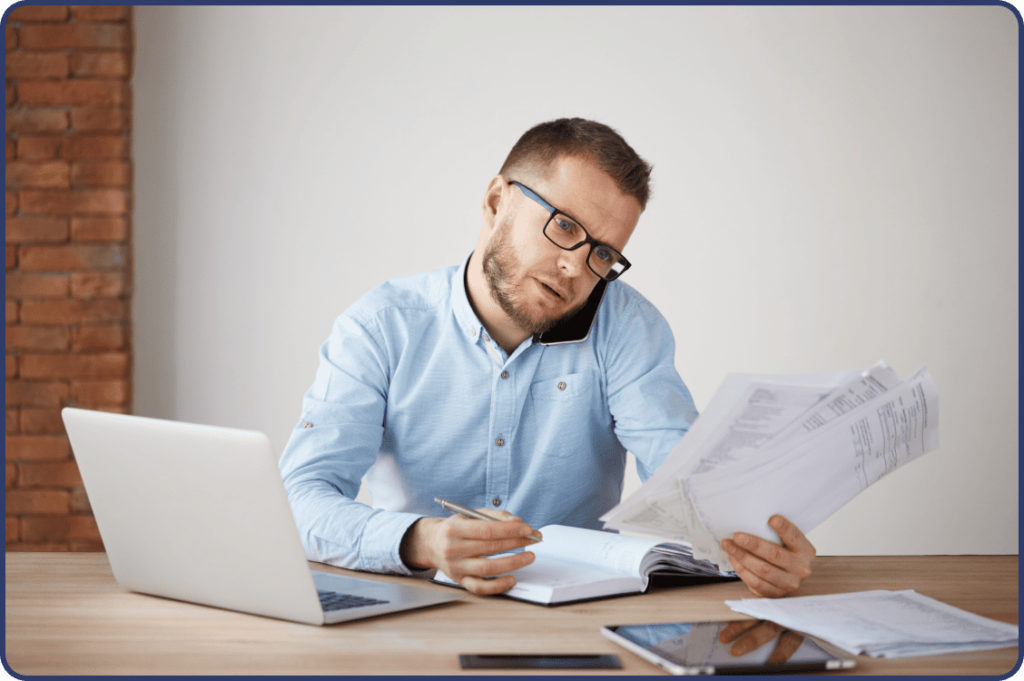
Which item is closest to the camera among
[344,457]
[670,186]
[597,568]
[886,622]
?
[886,622]

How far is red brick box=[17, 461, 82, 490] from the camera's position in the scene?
Answer: 252 centimetres

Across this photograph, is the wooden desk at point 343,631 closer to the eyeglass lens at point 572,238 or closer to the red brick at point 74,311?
the eyeglass lens at point 572,238

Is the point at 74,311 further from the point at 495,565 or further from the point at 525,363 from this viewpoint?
the point at 495,565

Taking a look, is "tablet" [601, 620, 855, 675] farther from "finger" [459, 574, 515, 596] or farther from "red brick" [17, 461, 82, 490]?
"red brick" [17, 461, 82, 490]

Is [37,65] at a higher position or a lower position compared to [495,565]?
higher

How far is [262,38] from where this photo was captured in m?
2.71

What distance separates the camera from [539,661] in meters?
0.74

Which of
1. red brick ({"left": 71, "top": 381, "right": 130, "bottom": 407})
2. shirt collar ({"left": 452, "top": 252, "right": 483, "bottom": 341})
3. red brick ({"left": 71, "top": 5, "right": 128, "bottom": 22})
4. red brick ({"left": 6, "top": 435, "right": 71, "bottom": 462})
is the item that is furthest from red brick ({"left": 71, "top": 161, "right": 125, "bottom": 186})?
shirt collar ({"left": 452, "top": 252, "right": 483, "bottom": 341})

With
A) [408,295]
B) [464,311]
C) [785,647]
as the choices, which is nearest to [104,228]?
[408,295]

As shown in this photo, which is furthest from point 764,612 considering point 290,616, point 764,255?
point 764,255

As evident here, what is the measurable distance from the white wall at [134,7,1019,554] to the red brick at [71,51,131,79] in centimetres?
16

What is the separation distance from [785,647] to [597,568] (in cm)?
34

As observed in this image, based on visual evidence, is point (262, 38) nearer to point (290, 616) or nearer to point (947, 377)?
point (290, 616)

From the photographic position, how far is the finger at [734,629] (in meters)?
0.80
